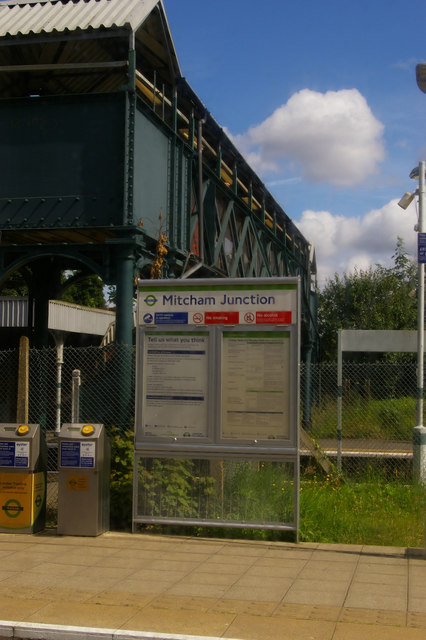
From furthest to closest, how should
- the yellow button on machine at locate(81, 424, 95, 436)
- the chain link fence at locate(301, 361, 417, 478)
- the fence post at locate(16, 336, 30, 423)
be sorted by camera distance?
1. the chain link fence at locate(301, 361, 417, 478)
2. the fence post at locate(16, 336, 30, 423)
3. the yellow button on machine at locate(81, 424, 95, 436)

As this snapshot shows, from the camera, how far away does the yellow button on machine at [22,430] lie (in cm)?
895

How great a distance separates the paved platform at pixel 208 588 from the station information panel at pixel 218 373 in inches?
30.2

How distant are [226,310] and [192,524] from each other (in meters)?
2.55

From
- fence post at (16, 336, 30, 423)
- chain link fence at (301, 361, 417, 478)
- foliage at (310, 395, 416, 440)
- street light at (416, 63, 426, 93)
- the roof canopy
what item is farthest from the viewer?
foliage at (310, 395, 416, 440)

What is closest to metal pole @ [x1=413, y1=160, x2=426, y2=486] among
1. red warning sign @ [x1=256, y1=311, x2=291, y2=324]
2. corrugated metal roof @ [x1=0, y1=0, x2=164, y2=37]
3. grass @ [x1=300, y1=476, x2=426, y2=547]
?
grass @ [x1=300, y1=476, x2=426, y2=547]

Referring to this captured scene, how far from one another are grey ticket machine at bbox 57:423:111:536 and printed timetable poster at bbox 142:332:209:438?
2.10 feet

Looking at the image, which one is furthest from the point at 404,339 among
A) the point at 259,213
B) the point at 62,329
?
the point at 62,329

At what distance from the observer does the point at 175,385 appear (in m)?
8.95

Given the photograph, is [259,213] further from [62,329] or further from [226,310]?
[226,310]

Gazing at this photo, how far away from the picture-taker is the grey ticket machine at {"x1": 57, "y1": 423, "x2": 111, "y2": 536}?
871 cm

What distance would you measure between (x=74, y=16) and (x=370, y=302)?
25.8 metres

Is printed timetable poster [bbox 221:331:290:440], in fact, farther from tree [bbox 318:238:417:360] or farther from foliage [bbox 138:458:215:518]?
tree [bbox 318:238:417:360]

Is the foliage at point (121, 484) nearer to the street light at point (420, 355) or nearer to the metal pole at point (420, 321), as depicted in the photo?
the street light at point (420, 355)

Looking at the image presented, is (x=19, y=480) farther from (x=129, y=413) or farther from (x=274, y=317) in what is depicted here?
(x=274, y=317)
